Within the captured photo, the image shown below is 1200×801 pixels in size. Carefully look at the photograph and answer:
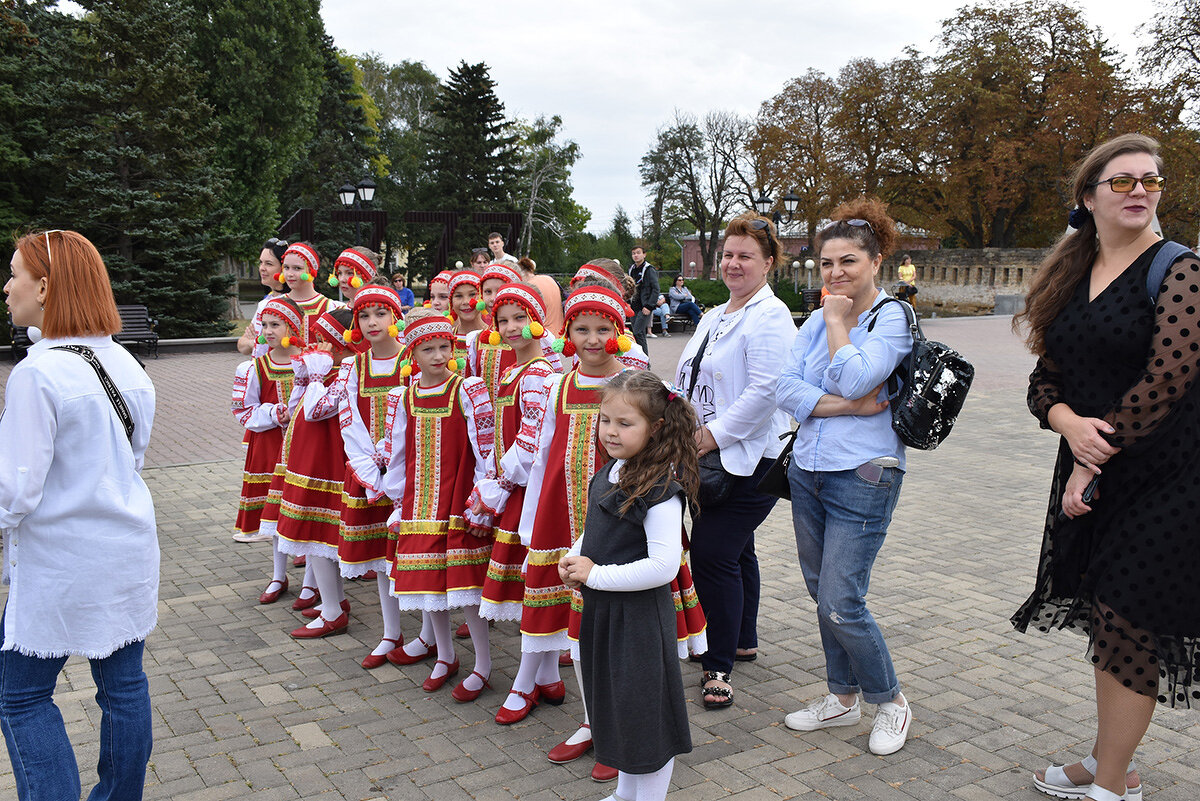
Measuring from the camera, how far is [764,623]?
17.9 ft

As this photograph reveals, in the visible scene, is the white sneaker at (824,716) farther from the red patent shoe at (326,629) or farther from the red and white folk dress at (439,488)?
the red patent shoe at (326,629)

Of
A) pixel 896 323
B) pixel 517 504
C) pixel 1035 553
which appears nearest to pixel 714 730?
pixel 517 504

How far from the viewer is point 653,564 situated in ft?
10.1

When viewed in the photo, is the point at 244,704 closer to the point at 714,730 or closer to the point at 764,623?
the point at 714,730

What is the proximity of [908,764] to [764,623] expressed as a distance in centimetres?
171

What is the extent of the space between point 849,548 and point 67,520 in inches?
111

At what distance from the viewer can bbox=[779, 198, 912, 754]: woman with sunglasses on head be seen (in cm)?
366

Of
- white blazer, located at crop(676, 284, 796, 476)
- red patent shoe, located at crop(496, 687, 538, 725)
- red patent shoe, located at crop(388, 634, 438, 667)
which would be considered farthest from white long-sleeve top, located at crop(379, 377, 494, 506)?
white blazer, located at crop(676, 284, 796, 476)

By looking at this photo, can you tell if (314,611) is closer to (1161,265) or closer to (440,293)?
(440,293)

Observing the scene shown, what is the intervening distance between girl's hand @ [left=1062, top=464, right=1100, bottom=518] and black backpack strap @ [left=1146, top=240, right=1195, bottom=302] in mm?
631

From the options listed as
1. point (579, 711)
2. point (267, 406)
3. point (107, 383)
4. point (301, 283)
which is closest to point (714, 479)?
point (579, 711)

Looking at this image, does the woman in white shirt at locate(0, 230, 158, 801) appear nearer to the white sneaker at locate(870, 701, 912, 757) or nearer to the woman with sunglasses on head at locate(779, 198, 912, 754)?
the woman with sunglasses on head at locate(779, 198, 912, 754)

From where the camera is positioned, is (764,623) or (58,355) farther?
(764,623)

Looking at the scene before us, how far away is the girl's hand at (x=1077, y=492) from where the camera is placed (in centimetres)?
321
